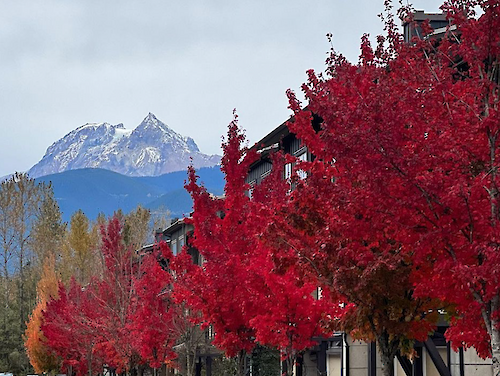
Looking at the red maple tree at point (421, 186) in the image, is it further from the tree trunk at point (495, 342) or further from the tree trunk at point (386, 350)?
the tree trunk at point (386, 350)

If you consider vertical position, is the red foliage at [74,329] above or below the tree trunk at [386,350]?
above

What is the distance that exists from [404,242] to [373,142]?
2096 mm

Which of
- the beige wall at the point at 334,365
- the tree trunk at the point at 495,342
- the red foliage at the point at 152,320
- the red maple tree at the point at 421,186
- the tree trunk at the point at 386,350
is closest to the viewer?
the tree trunk at the point at 495,342

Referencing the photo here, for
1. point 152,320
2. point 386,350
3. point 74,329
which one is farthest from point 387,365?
point 74,329

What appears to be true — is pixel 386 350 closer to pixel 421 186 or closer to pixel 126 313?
pixel 421 186

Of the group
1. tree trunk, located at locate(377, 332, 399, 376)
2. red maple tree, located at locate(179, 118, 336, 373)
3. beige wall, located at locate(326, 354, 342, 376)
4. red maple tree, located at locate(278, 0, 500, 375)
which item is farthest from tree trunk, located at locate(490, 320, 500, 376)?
beige wall, located at locate(326, 354, 342, 376)

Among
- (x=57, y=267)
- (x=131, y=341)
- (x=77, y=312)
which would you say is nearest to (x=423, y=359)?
(x=131, y=341)

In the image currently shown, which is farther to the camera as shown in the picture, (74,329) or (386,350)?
(74,329)

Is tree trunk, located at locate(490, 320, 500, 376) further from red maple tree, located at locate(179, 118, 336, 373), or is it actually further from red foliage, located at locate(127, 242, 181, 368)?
red foliage, located at locate(127, 242, 181, 368)

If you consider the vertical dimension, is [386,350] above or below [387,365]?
above

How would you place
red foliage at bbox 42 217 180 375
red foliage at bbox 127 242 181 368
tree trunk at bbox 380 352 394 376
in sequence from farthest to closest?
red foliage at bbox 42 217 180 375 < red foliage at bbox 127 242 181 368 < tree trunk at bbox 380 352 394 376

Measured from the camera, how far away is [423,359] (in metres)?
30.5

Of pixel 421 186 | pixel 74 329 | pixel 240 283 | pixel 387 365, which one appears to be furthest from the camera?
pixel 74 329

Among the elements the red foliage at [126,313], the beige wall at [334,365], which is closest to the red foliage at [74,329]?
the red foliage at [126,313]
